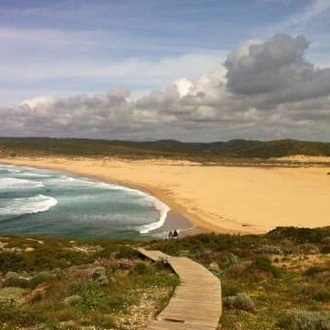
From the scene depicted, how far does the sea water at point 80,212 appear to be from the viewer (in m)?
39.3

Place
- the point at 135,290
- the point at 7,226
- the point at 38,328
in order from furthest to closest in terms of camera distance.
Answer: the point at 7,226 < the point at 135,290 < the point at 38,328

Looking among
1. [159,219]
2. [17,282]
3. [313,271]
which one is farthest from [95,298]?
[159,219]

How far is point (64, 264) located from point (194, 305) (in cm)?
1193

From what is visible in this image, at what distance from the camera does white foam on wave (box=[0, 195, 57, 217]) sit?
48531mm

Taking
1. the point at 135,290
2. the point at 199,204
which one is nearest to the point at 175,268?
the point at 135,290

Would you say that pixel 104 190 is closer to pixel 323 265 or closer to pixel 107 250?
pixel 107 250

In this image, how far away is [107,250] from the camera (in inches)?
989

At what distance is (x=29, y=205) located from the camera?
5350 centimetres

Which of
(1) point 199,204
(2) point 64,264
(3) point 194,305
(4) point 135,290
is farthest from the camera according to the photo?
(1) point 199,204

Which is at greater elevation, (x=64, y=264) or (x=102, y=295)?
(x=102, y=295)

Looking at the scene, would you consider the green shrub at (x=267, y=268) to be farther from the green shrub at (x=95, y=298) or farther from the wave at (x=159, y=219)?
the wave at (x=159, y=219)

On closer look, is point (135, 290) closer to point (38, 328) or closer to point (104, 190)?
point (38, 328)

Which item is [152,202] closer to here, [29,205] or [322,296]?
[29,205]

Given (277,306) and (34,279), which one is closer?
(277,306)
